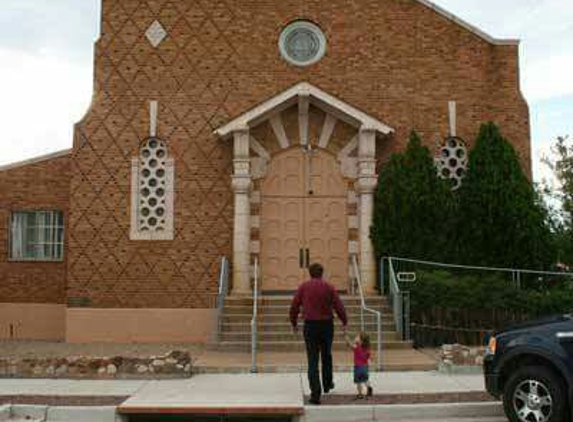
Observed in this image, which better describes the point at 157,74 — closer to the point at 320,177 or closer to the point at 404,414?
the point at 320,177

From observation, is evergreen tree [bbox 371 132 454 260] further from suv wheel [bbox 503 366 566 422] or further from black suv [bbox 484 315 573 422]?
suv wheel [bbox 503 366 566 422]

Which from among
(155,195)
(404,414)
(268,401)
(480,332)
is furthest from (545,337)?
(155,195)

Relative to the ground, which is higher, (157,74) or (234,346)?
(157,74)

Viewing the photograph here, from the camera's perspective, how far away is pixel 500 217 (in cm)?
1594

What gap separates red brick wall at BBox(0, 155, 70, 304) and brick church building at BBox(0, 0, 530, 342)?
196cm

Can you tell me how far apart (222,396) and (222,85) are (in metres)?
8.87

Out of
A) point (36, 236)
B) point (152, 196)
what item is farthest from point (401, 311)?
point (36, 236)

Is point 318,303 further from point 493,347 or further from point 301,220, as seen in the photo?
point 301,220

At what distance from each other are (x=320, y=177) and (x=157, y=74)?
433 centimetres

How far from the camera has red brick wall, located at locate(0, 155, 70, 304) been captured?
1816 centimetres

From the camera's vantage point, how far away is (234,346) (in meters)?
13.6

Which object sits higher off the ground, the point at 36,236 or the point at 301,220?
the point at 301,220

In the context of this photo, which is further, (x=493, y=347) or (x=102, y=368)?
(x=102, y=368)

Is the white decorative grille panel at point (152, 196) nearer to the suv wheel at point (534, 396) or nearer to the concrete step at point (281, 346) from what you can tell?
the concrete step at point (281, 346)
